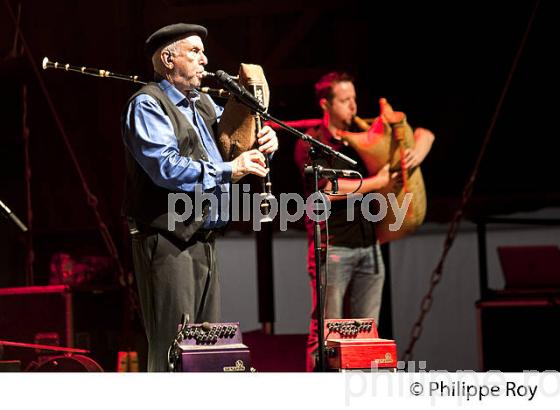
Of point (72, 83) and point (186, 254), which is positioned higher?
point (72, 83)

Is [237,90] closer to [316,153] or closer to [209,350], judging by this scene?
[316,153]

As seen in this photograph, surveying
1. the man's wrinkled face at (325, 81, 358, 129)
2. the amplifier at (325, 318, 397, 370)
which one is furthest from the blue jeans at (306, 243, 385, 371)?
the amplifier at (325, 318, 397, 370)

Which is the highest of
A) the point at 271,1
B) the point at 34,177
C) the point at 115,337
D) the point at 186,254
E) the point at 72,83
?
the point at 271,1

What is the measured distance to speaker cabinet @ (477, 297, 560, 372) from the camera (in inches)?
243

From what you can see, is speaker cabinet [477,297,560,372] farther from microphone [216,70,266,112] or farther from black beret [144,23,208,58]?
black beret [144,23,208,58]

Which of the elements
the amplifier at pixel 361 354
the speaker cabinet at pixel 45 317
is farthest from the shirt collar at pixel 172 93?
the speaker cabinet at pixel 45 317

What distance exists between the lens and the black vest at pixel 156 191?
4109mm

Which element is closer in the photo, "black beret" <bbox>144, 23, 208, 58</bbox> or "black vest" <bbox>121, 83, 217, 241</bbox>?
"black vest" <bbox>121, 83, 217, 241</bbox>

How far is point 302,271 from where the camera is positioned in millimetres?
8008

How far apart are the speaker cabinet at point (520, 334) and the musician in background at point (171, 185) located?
8.43ft

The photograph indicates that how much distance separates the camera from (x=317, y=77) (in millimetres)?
7434

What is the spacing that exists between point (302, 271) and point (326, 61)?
1.72 metres
